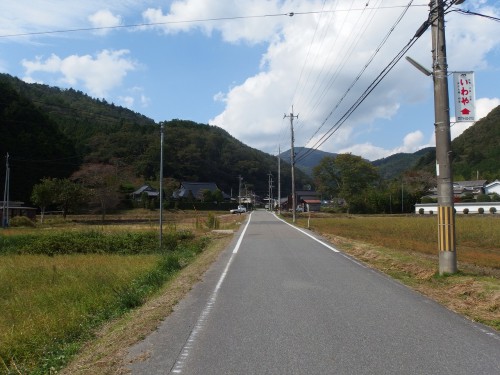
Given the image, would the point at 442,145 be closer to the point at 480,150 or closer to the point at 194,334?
the point at 194,334

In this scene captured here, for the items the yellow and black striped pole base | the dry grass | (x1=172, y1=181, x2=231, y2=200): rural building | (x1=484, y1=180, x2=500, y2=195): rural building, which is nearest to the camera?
the dry grass

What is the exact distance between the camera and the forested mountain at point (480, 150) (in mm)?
117375

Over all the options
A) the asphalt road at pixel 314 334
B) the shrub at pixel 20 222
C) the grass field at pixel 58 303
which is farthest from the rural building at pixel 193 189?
the asphalt road at pixel 314 334

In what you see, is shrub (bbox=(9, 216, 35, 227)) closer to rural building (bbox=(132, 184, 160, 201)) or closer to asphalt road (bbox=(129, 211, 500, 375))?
rural building (bbox=(132, 184, 160, 201))

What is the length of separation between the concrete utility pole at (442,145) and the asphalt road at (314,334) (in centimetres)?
188

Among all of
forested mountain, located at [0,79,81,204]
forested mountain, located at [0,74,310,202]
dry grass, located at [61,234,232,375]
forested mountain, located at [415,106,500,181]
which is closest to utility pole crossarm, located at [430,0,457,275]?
dry grass, located at [61,234,232,375]

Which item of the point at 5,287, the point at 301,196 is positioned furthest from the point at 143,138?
the point at 5,287

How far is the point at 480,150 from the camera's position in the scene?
127m

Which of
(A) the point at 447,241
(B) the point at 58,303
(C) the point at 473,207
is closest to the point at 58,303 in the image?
(B) the point at 58,303

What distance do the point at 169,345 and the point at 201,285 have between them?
16.2 ft

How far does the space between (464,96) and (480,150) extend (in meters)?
129

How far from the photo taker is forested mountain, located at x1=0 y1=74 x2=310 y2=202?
A: 231ft

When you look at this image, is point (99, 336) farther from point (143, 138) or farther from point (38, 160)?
point (143, 138)

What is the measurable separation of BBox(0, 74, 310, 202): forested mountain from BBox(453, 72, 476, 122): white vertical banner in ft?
225
